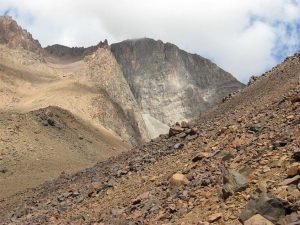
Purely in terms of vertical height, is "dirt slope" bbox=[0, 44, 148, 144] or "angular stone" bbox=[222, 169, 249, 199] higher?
"dirt slope" bbox=[0, 44, 148, 144]

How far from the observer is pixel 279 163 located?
33.3 ft

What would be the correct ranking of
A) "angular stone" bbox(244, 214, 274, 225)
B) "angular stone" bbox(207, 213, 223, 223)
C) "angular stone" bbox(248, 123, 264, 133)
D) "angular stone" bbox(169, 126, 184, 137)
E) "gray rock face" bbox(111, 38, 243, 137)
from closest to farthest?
"angular stone" bbox(244, 214, 274, 225) → "angular stone" bbox(207, 213, 223, 223) → "angular stone" bbox(248, 123, 264, 133) → "angular stone" bbox(169, 126, 184, 137) → "gray rock face" bbox(111, 38, 243, 137)

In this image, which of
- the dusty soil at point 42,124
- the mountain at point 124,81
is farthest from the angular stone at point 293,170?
the mountain at point 124,81

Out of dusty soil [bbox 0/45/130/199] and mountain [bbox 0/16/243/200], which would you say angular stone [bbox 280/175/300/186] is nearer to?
mountain [bbox 0/16/243/200]

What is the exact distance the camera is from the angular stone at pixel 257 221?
8.31 metres

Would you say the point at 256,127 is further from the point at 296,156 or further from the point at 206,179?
the point at 296,156

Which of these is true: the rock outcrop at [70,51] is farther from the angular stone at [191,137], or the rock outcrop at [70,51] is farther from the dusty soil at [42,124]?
the angular stone at [191,137]

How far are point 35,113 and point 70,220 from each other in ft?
101

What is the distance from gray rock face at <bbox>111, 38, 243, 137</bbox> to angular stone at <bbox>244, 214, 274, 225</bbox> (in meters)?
87.8

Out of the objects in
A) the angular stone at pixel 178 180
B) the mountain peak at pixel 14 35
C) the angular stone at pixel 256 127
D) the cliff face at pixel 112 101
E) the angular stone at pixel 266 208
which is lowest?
the angular stone at pixel 266 208

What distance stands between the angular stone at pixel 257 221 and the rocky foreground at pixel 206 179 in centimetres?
2

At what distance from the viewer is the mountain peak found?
70438 millimetres

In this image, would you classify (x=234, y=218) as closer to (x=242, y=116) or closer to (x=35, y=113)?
(x=242, y=116)

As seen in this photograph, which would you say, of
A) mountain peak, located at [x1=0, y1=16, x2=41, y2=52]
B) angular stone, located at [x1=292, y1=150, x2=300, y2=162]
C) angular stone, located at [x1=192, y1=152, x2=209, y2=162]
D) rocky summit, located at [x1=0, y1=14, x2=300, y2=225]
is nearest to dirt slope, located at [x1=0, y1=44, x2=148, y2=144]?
mountain peak, located at [x1=0, y1=16, x2=41, y2=52]
